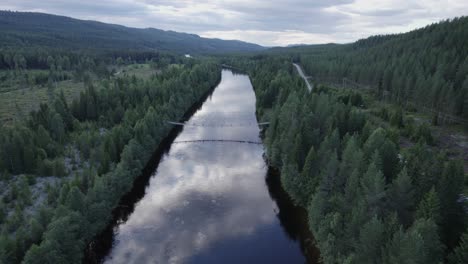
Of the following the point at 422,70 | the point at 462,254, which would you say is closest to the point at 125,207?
the point at 462,254

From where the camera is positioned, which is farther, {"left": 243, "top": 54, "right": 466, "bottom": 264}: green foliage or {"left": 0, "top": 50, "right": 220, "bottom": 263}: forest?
{"left": 0, "top": 50, "right": 220, "bottom": 263}: forest

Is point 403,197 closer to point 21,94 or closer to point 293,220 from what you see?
point 293,220

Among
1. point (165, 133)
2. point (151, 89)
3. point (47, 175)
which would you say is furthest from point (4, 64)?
point (47, 175)

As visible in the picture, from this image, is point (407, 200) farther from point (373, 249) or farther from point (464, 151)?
point (464, 151)

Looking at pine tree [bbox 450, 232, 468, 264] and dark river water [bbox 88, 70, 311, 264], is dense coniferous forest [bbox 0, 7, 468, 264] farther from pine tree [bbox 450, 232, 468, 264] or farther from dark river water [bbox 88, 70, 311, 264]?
dark river water [bbox 88, 70, 311, 264]

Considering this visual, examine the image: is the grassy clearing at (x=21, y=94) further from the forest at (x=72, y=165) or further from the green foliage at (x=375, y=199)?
the green foliage at (x=375, y=199)

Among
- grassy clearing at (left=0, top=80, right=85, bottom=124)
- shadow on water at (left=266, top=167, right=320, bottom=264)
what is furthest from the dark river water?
grassy clearing at (left=0, top=80, right=85, bottom=124)
